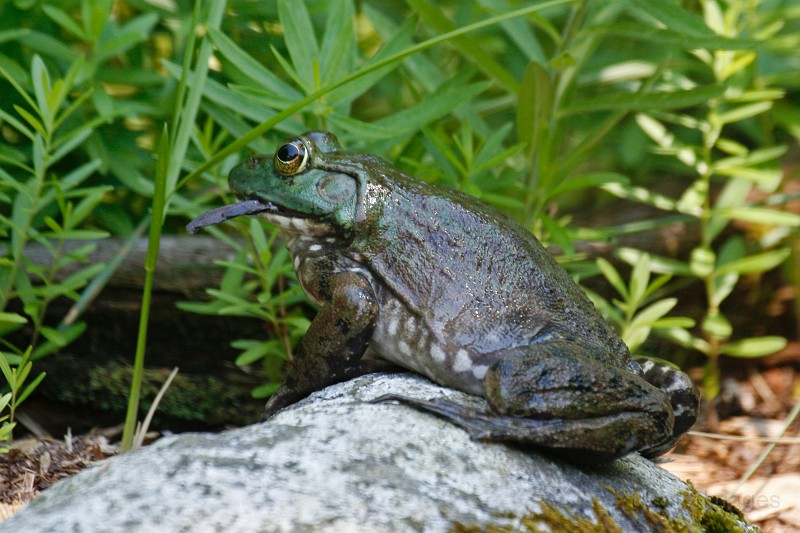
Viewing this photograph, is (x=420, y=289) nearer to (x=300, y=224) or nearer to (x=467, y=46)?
(x=300, y=224)

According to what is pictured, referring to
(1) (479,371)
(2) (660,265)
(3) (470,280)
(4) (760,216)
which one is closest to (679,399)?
(1) (479,371)

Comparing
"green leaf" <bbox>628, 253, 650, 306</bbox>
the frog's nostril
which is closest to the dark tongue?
the frog's nostril

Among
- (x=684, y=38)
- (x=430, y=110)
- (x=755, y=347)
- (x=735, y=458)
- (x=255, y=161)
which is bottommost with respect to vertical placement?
(x=735, y=458)

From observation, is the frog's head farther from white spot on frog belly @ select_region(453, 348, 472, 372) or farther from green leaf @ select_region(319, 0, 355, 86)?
white spot on frog belly @ select_region(453, 348, 472, 372)

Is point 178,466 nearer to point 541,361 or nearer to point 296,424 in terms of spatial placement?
point 296,424

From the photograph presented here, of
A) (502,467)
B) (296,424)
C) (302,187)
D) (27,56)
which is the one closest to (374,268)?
(302,187)

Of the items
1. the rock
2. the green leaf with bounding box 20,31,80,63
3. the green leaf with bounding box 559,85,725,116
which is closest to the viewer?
the rock

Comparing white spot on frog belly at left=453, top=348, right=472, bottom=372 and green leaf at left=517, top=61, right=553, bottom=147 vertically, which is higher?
green leaf at left=517, top=61, right=553, bottom=147
